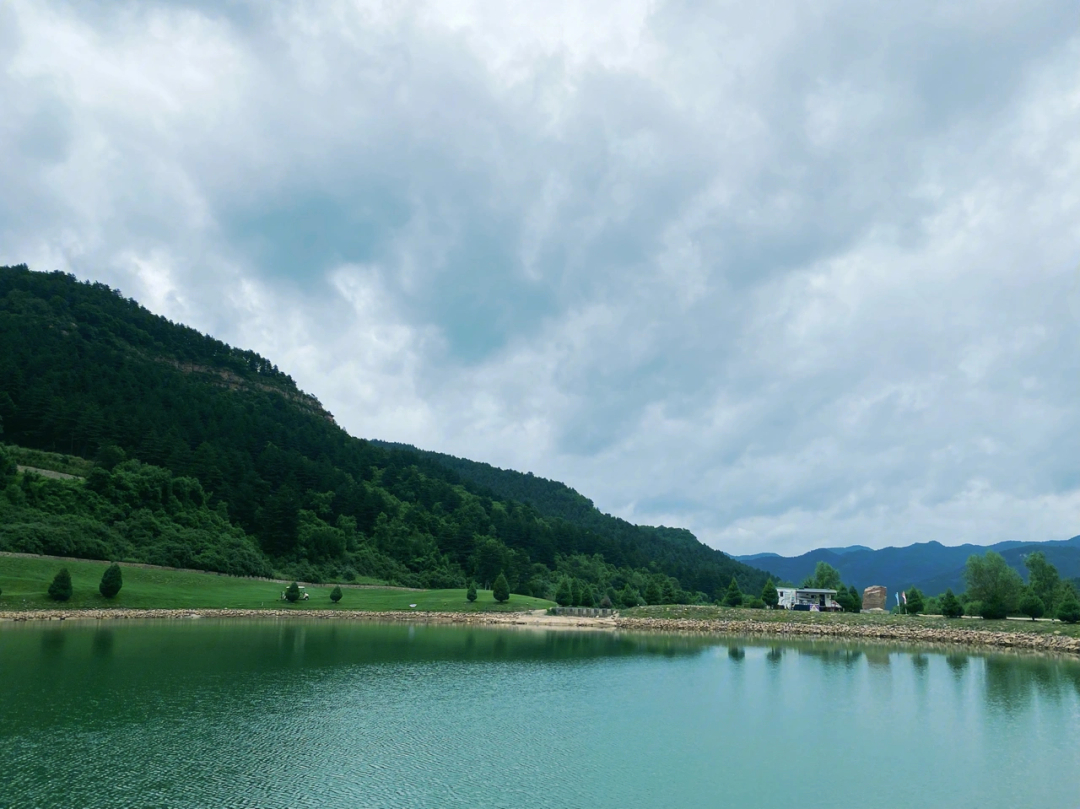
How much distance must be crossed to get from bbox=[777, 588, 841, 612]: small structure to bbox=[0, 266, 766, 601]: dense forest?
18.0 m

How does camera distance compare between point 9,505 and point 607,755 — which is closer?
point 607,755

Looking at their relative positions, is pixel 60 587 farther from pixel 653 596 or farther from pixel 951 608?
pixel 951 608

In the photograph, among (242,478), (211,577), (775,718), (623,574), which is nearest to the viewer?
(775,718)

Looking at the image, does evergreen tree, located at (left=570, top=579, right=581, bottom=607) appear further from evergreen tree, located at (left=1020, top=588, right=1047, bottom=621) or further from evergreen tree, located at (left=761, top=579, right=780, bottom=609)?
evergreen tree, located at (left=1020, top=588, right=1047, bottom=621)

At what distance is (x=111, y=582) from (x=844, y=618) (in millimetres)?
72311

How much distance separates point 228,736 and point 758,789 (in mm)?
17722

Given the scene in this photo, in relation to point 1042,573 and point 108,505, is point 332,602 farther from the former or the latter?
point 1042,573

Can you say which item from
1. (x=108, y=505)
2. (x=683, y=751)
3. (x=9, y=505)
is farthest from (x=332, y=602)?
(x=683, y=751)

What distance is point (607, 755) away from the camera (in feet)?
78.3

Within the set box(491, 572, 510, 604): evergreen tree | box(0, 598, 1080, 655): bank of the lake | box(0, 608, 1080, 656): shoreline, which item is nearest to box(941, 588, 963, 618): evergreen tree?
box(0, 598, 1080, 655): bank of the lake

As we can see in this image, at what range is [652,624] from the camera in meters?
76.1

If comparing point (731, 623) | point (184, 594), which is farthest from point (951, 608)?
point (184, 594)

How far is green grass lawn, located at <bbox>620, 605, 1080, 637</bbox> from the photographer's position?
6169 centimetres

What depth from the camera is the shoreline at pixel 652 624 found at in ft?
190
